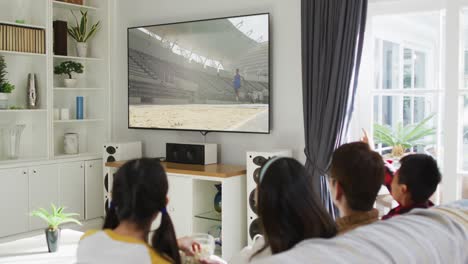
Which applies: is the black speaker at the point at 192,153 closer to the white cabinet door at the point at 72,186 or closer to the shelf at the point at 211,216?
the shelf at the point at 211,216

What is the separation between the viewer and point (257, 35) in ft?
16.1

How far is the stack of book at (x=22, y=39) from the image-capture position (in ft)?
17.2

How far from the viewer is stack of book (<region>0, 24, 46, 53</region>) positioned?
5242 mm

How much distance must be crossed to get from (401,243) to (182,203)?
3664 mm

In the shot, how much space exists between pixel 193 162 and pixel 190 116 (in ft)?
1.59

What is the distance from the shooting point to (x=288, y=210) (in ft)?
5.40

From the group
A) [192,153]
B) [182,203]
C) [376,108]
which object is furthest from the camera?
[192,153]

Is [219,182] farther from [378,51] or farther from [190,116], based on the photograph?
[378,51]

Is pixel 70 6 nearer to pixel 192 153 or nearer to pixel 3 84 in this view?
pixel 3 84

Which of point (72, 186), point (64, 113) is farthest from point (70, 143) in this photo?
point (72, 186)

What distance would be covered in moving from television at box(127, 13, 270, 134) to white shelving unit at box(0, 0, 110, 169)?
1.39 ft

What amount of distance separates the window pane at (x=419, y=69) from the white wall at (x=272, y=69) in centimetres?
96

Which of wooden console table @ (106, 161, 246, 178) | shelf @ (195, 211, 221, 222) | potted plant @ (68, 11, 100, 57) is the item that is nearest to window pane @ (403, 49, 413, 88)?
wooden console table @ (106, 161, 246, 178)

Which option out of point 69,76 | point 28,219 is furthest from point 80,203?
point 69,76
